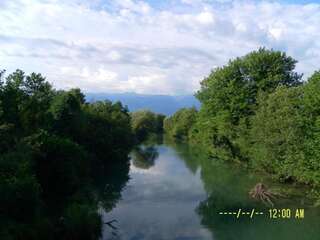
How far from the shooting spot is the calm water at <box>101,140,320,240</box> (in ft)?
85.6

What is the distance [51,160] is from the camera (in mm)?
32562

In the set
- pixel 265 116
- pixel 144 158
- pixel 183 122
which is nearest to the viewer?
pixel 265 116

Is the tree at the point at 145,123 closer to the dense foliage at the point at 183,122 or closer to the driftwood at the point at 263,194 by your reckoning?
the dense foliage at the point at 183,122

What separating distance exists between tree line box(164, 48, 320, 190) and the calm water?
270 cm

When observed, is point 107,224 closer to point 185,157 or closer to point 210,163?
point 210,163

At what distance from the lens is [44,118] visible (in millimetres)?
38469

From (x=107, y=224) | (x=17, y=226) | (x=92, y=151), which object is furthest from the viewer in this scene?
(x=92, y=151)

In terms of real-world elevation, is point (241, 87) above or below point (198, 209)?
above

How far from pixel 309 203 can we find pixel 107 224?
15760 mm

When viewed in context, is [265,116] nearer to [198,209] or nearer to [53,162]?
[198,209]

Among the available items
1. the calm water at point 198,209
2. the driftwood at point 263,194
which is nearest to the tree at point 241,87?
the calm water at point 198,209

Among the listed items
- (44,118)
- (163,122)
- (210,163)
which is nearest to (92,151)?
(44,118)

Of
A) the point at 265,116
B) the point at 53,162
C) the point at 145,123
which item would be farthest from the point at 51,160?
the point at 145,123

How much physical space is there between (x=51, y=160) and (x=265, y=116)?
68.4 feet
